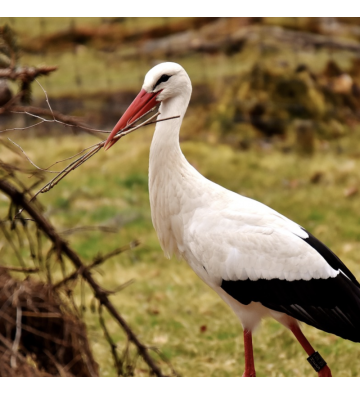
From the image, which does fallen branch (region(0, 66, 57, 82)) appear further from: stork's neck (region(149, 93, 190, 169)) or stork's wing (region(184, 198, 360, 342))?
stork's wing (region(184, 198, 360, 342))

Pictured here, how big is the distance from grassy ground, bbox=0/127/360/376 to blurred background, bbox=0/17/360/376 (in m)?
0.02

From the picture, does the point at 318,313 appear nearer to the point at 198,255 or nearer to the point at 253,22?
the point at 198,255

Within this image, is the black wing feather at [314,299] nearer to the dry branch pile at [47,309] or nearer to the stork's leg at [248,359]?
the stork's leg at [248,359]

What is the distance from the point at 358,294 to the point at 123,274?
9.73 feet

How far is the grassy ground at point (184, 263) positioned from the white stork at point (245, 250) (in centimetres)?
92

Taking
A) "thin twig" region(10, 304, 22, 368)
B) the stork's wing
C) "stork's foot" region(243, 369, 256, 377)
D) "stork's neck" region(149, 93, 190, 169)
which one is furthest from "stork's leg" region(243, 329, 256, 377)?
"thin twig" region(10, 304, 22, 368)

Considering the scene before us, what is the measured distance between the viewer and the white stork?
354 centimetres

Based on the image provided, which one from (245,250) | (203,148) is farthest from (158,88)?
(203,148)

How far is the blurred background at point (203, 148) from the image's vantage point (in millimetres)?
5105

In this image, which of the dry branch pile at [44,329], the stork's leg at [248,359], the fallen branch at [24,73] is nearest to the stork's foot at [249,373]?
the stork's leg at [248,359]

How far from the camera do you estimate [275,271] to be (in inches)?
140

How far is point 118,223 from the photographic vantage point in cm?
713

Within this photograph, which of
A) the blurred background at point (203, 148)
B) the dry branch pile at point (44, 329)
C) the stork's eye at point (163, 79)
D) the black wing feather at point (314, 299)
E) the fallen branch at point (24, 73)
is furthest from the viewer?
the blurred background at point (203, 148)

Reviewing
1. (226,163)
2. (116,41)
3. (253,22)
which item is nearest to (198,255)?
(226,163)
